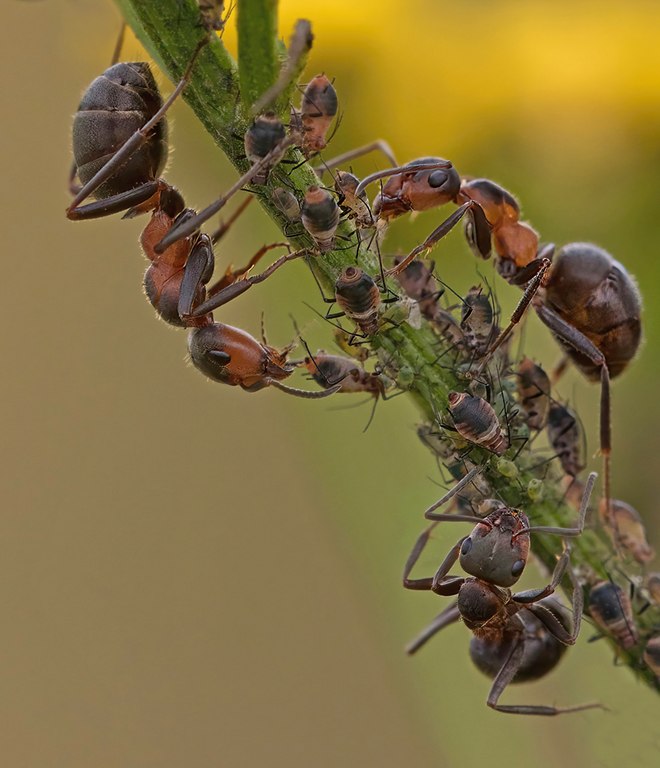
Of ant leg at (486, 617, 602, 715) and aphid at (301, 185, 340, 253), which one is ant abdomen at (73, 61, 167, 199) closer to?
aphid at (301, 185, 340, 253)

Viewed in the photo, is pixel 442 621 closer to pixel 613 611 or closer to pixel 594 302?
pixel 613 611

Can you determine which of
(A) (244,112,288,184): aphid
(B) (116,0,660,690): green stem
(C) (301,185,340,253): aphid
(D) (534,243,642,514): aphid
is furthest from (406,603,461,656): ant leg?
(A) (244,112,288,184): aphid

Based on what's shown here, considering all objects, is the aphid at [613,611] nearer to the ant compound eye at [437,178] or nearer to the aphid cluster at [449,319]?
the aphid cluster at [449,319]

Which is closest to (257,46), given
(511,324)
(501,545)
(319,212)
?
(319,212)

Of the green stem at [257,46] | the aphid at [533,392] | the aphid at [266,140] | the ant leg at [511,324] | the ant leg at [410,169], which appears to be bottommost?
the aphid at [533,392]

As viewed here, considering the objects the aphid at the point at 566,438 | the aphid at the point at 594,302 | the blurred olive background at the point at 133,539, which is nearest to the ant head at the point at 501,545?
the aphid at the point at 566,438

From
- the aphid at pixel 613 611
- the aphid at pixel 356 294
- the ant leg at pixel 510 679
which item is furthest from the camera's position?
the ant leg at pixel 510 679
